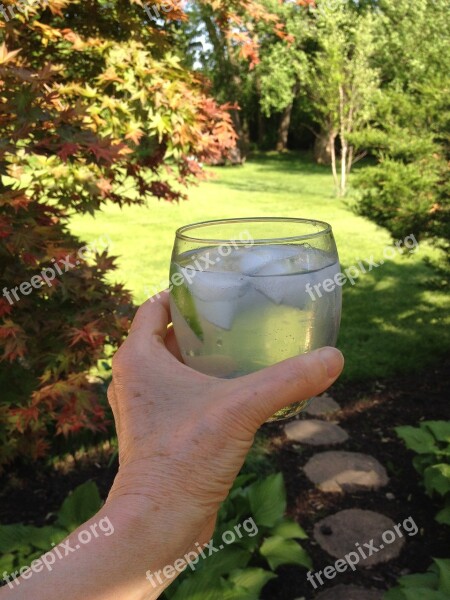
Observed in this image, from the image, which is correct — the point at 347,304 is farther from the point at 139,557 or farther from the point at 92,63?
the point at 139,557

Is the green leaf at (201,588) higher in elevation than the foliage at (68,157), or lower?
lower

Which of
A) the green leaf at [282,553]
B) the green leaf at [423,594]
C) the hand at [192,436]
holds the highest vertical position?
the hand at [192,436]

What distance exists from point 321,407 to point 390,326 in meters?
2.17

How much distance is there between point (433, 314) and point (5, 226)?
18.2ft

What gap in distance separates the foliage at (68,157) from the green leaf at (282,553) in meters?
1.32

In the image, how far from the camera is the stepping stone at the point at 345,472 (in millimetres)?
3945

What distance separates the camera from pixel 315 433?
461cm

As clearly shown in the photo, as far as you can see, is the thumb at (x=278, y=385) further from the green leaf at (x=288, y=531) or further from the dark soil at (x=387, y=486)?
the dark soil at (x=387, y=486)

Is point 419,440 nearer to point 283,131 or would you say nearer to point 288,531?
point 288,531

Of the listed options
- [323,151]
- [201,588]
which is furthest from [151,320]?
[323,151]

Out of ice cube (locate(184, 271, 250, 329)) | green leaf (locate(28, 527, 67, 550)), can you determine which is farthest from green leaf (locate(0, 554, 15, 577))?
ice cube (locate(184, 271, 250, 329))

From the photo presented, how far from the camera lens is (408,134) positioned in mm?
8602

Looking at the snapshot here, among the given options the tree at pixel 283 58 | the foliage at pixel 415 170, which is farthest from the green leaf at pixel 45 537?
the tree at pixel 283 58

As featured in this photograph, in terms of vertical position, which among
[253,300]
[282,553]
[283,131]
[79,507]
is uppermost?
[283,131]
